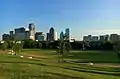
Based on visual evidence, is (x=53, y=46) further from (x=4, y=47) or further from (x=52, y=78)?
(x=52, y=78)

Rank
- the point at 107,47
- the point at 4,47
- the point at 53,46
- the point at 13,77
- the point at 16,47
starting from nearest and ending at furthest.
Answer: the point at 13,77
the point at 16,47
the point at 4,47
the point at 107,47
the point at 53,46

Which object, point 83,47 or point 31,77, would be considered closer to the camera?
point 31,77

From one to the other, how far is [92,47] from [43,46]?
32449 millimetres

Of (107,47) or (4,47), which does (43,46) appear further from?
(4,47)

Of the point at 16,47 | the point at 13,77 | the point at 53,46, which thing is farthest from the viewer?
the point at 53,46

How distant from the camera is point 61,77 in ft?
86.1

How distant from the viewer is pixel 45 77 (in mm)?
25531

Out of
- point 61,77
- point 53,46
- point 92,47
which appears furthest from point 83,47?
point 61,77

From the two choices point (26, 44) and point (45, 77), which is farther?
point (26, 44)

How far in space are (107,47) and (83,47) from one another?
23645 millimetres

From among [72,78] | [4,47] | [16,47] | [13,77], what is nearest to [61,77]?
[72,78]

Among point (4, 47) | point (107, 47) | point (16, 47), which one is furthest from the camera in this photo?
point (107, 47)

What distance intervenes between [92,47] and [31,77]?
151977 mm

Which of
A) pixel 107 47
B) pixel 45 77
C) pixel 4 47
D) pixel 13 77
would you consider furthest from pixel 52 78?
pixel 107 47
